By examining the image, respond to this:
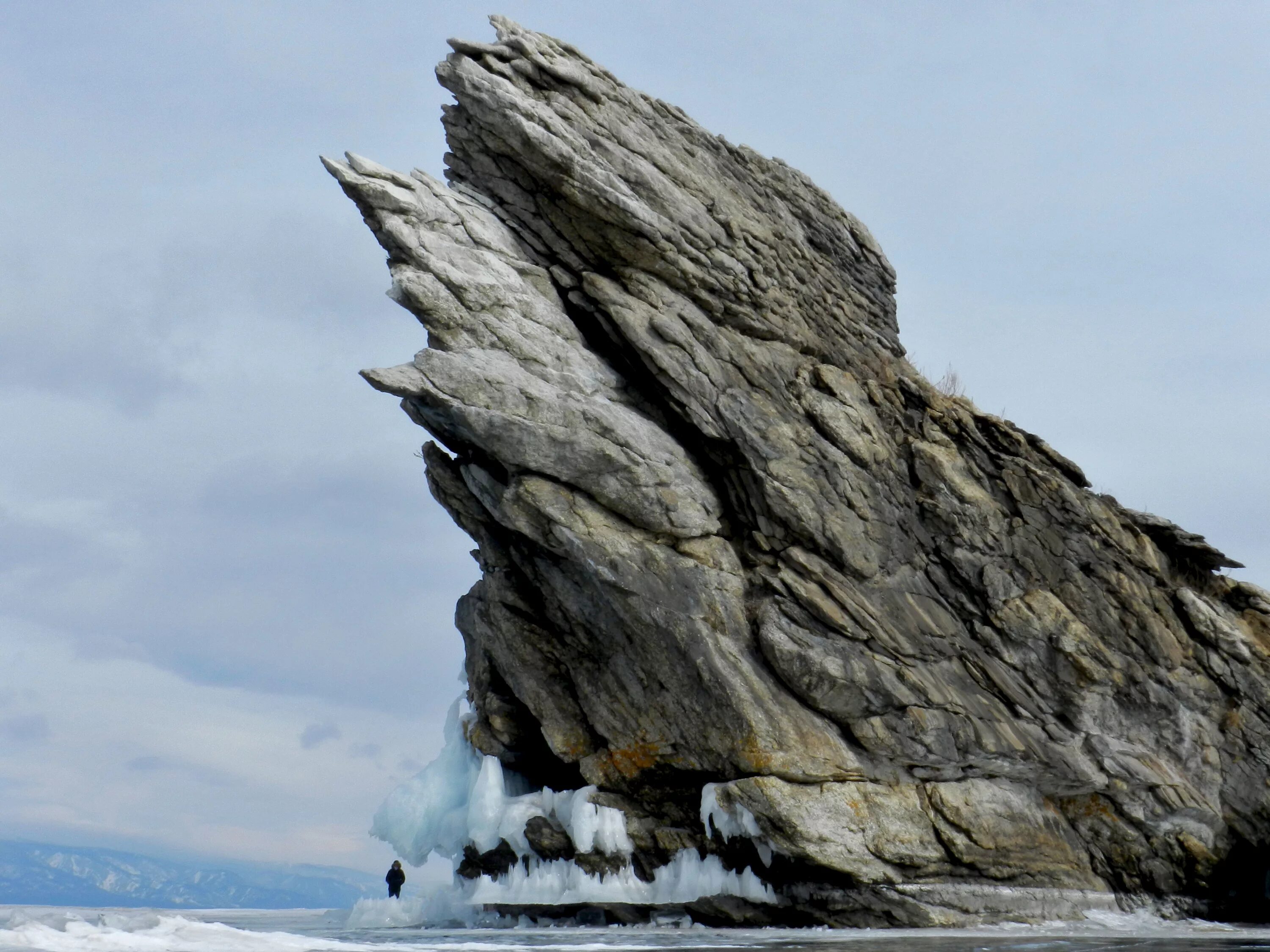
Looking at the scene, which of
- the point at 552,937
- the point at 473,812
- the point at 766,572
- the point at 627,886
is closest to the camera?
the point at 552,937

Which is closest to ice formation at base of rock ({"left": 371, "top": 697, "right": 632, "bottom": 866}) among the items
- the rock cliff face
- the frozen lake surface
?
the rock cliff face

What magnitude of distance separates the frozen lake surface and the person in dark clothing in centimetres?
389

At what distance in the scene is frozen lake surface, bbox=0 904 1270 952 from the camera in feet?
49.9

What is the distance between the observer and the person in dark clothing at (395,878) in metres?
33.2

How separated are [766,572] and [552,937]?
33.6 feet

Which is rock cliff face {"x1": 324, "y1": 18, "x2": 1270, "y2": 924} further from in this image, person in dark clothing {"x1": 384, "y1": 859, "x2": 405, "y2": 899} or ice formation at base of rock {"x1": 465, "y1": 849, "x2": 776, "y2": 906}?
person in dark clothing {"x1": 384, "y1": 859, "x2": 405, "y2": 899}

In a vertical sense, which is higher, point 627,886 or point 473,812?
point 473,812

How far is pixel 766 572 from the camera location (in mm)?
27719

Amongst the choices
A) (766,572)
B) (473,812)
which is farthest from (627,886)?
(766,572)

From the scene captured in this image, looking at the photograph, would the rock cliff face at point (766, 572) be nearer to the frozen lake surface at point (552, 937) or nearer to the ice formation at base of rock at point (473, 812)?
the ice formation at base of rock at point (473, 812)

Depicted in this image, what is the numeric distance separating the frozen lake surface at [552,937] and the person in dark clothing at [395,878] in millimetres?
3890

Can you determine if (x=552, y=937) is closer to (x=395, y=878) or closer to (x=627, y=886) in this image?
(x=627, y=886)

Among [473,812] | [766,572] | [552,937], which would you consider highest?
[766,572]

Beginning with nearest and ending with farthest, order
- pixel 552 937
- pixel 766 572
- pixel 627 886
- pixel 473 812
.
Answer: pixel 552 937
pixel 627 886
pixel 766 572
pixel 473 812
